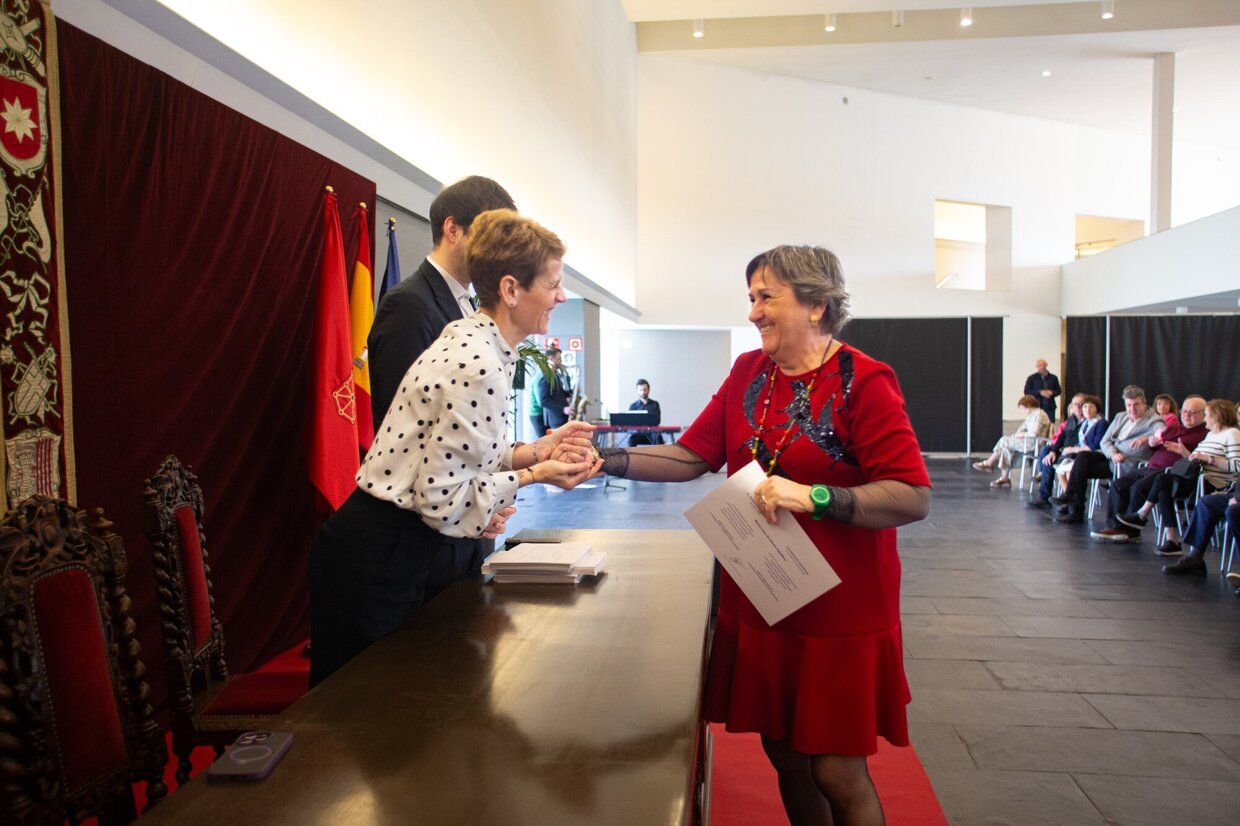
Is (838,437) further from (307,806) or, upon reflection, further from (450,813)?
(307,806)

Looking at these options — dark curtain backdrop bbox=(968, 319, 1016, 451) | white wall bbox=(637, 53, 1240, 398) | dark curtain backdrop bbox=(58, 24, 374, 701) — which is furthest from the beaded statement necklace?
dark curtain backdrop bbox=(968, 319, 1016, 451)

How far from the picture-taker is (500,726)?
3.96 feet

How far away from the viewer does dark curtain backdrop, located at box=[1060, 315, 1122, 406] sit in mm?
13695

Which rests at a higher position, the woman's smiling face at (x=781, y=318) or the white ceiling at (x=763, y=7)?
the white ceiling at (x=763, y=7)

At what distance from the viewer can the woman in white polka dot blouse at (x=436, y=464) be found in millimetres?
1486

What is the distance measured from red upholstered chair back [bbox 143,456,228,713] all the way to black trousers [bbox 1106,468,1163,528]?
699 cm

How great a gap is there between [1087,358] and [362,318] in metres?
13.7

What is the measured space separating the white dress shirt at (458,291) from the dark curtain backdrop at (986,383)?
1365cm

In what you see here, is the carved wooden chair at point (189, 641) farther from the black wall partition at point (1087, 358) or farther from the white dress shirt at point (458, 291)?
the black wall partition at point (1087, 358)

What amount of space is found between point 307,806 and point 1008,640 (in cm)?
412

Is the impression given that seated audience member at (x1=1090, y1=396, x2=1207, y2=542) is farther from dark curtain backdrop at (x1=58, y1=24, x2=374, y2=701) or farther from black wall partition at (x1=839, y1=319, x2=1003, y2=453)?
black wall partition at (x1=839, y1=319, x2=1003, y2=453)

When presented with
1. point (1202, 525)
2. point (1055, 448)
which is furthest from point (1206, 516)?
point (1055, 448)

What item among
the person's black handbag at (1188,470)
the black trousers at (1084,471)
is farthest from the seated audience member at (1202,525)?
the black trousers at (1084,471)

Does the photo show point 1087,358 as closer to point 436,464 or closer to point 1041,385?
point 1041,385
